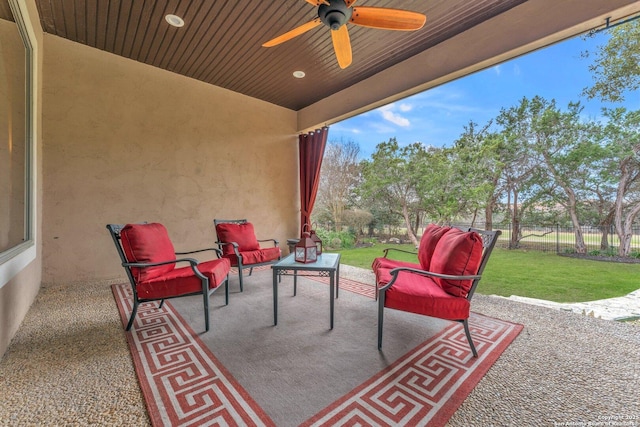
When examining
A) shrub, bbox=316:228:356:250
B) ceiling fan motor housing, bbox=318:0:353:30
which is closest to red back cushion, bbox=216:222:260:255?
shrub, bbox=316:228:356:250

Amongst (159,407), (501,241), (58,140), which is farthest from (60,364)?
(501,241)

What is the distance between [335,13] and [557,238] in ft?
10.1

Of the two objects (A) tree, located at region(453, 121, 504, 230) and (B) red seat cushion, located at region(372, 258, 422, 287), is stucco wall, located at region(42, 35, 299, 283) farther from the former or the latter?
(A) tree, located at region(453, 121, 504, 230)

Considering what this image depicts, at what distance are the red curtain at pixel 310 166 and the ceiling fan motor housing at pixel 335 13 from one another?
3.08 meters

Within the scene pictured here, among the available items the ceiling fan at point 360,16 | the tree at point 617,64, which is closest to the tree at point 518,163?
the tree at point 617,64

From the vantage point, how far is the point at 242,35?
2.94m

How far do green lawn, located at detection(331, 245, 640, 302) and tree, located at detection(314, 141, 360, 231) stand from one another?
2.81 meters

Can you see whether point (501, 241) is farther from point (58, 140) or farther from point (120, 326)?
point (58, 140)

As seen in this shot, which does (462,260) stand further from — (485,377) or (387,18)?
(387,18)

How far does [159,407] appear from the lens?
1.27 meters

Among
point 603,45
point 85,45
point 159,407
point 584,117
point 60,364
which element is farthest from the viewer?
point 85,45

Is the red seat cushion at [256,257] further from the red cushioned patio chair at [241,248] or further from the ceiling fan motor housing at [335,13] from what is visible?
the ceiling fan motor housing at [335,13]

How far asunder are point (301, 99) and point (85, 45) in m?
2.97

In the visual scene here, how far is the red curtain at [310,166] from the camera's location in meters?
4.98
